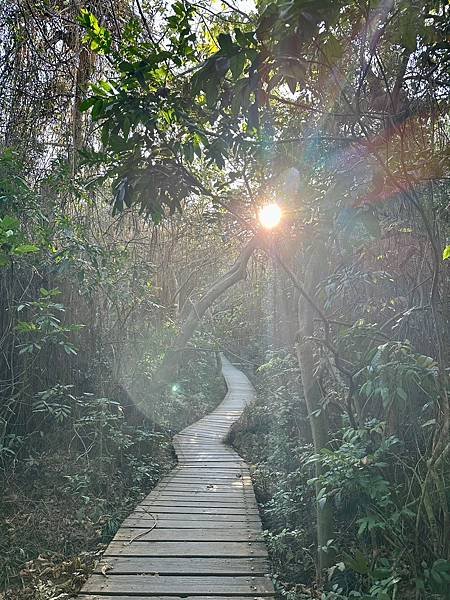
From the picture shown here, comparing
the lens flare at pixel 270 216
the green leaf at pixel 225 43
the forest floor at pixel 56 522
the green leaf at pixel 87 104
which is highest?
the green leaf at pixel 225 43

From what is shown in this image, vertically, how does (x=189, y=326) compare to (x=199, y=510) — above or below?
above

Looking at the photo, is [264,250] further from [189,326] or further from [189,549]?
[189,326]

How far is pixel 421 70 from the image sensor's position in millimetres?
2275

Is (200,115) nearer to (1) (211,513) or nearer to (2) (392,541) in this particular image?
(2) (392,541)

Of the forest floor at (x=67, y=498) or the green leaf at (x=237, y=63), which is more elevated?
the green leaf at (x=237, y=63)

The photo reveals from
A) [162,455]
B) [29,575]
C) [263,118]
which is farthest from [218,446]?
[263,118]

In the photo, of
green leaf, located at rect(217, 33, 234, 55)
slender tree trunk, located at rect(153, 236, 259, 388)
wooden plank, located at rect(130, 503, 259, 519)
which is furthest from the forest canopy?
slender tree trunk, located at rect(153, 236, 259, 388)

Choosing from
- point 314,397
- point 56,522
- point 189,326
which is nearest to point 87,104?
point 314,397

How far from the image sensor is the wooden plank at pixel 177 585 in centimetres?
254

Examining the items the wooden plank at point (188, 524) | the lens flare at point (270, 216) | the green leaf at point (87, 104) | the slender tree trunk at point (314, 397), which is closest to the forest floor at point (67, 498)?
the wooden plank at point (188, 524)

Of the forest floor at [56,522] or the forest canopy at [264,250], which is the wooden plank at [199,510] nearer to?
the forest canopy at [264,250]

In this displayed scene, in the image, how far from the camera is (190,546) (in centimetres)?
320

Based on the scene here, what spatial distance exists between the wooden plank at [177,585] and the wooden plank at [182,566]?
2.2 inches

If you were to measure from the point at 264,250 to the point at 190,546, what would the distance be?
6.91 feet
